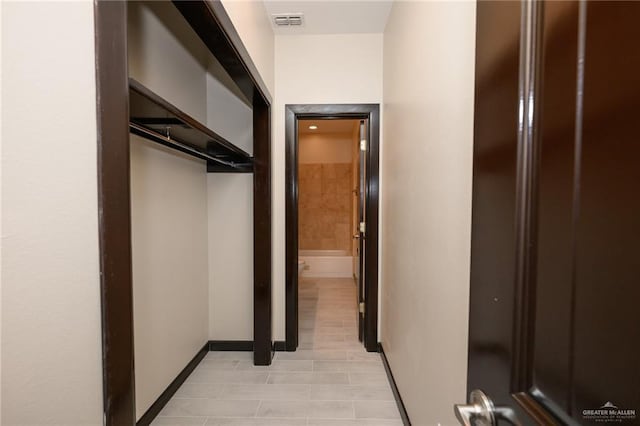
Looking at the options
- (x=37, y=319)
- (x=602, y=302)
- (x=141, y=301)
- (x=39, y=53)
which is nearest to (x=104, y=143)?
(x=39, y=53)

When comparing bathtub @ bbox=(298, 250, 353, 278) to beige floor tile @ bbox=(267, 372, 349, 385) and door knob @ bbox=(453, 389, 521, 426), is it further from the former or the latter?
door knob @ bbox=(453, 389, 521, 426)

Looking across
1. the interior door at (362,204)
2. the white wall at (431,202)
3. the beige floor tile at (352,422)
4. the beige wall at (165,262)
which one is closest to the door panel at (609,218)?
the white wall at (431,202)

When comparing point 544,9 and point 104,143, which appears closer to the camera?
point 544,9

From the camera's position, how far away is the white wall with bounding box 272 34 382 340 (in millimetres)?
2529

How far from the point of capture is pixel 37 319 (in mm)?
620

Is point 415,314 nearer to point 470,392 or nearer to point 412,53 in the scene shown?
point 470,392

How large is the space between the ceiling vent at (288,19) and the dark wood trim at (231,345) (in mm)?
2681

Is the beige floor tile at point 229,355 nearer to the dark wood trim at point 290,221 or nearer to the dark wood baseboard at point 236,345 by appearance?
the dark wood baseboard at point 236,345

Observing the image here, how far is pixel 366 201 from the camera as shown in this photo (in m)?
2.60

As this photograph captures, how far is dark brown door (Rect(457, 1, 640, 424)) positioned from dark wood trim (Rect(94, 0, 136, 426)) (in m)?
0.82

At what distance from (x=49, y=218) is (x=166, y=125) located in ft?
3.04

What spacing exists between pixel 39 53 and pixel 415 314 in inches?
64.8

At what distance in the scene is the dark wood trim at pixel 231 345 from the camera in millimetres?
2584

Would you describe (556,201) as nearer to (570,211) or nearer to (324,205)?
(570,211)
